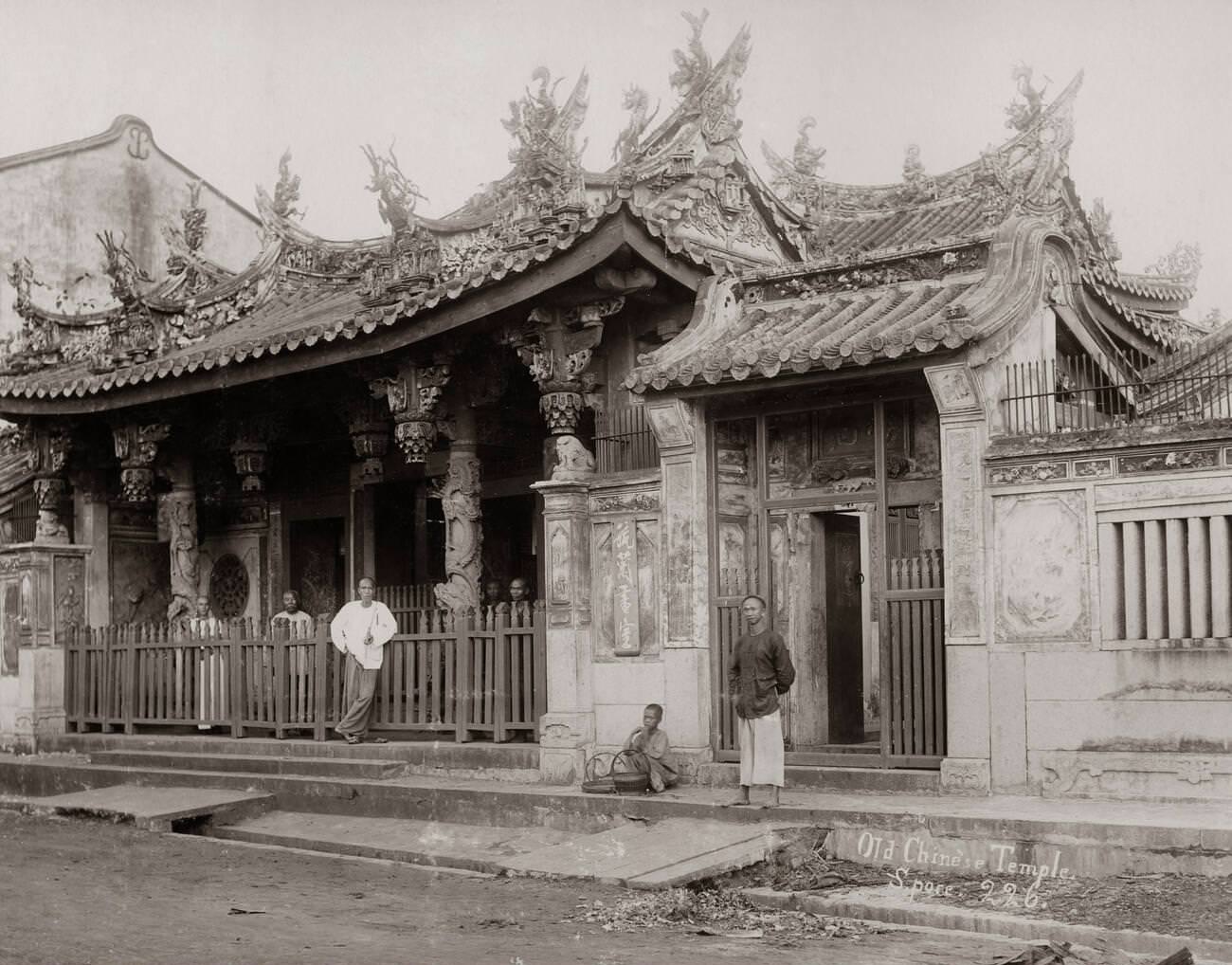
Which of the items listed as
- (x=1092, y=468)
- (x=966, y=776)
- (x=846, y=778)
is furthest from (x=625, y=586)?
(x=1092, y=468)

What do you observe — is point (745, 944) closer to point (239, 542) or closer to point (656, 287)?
point (656, 287)

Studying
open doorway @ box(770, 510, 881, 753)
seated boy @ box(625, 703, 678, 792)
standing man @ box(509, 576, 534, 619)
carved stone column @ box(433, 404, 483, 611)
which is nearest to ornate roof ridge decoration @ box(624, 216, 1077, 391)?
open doorway @ box(770, 510, 881, 753)

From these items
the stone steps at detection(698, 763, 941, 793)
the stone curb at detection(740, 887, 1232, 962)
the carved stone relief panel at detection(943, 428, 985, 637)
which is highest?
the carved stone relief panel at detection(943, 428, 985, 637)

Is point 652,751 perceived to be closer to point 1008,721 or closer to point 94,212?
point 1008,721

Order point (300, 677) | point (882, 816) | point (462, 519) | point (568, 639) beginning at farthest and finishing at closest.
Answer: point (300, 677) < point (462, 519) < point (568, 639) < point (882, 816)

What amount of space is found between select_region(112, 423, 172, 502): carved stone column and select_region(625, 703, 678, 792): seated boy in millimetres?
6928

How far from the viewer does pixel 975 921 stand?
793 cm

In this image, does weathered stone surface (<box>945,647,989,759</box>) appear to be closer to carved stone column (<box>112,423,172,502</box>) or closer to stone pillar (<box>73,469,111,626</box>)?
carved stone column (<box>112,423,172,502</box>)

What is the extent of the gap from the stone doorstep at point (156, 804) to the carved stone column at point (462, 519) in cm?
231

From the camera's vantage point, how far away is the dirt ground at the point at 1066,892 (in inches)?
304

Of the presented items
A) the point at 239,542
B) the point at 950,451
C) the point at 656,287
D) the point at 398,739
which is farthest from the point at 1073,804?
the point at 239,542

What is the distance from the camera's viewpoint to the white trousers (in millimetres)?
10297

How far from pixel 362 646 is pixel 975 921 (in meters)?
7.08

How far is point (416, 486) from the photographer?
17.2m
